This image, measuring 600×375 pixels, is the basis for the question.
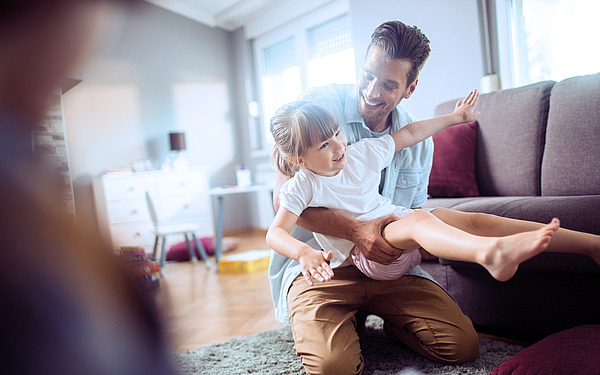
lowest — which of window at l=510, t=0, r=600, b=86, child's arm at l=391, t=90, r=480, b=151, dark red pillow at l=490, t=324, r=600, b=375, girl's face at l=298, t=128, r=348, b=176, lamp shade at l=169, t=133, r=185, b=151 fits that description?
dark red pillow at l=490, t=324, r=600, b=375

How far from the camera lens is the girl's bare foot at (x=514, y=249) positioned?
72 cm

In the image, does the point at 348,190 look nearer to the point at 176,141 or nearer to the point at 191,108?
the point at 176,141

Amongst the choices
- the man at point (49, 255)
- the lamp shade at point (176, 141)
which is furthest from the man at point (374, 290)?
the lamp shade at point (176, 141)

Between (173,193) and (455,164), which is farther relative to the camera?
(173,193)

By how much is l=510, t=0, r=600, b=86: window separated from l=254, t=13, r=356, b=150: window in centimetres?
110

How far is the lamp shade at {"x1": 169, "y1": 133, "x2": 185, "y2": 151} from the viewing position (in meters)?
4.23

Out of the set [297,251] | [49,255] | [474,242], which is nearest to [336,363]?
[297,251]

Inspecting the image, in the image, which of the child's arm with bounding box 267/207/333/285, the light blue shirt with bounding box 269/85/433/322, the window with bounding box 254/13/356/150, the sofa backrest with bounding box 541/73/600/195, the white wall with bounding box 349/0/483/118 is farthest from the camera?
the window with bounding box 254/13/356/150

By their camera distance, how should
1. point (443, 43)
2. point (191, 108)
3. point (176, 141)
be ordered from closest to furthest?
point (443, 43) → point (176, 141) → point (191, 108)

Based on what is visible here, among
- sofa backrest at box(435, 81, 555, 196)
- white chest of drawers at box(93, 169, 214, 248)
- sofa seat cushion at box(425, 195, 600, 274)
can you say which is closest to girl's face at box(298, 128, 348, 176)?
sofa seat cushion at box(425, 195, 600, 274)

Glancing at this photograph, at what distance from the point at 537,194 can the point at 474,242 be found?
3.62 feet

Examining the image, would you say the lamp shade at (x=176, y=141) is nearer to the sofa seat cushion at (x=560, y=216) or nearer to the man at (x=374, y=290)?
the man at (x=374, y=290)

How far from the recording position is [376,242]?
1019mm

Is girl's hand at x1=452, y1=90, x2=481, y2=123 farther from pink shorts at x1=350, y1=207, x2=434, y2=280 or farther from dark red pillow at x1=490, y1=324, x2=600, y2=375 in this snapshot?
dark red pillow at x1=490, y1=324, x2=600, y2=375
